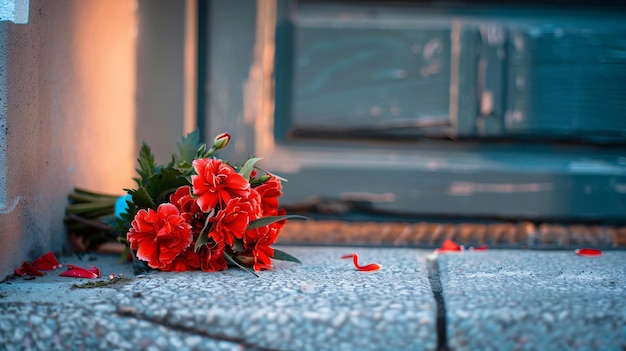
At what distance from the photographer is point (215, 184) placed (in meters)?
1.12

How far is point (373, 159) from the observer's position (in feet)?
6.66

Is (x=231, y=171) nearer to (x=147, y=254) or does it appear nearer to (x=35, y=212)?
(x=147, y=254)

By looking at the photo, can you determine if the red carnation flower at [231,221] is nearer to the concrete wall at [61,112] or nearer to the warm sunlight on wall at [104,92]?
the concrete wall at [61,112]

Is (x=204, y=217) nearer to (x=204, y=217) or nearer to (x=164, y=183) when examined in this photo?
(x=204, y=217)

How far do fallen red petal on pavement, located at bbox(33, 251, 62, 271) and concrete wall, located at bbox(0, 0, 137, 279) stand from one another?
0.08 feet

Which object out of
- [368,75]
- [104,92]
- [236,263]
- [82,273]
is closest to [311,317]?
[236,263]

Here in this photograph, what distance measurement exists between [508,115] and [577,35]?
1.05 ft

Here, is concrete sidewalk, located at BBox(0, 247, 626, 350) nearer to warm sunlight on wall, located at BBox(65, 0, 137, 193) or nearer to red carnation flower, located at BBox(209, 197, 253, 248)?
red carnation flower, located at BBox(209, 197, 253, 248)

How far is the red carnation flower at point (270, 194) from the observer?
1249 millimetres

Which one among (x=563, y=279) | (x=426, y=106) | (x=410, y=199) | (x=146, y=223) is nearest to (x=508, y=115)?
A: (x=426, y=106)

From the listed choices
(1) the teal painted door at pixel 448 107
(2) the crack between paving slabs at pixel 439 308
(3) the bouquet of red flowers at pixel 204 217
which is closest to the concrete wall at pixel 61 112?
(3) the bouquet of red flowers at pixel 204 217

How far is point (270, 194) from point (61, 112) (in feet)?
1.85

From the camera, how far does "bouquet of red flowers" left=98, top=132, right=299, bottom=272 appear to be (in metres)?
1.13

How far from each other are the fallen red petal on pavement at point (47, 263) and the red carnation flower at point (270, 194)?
1.46 ft
